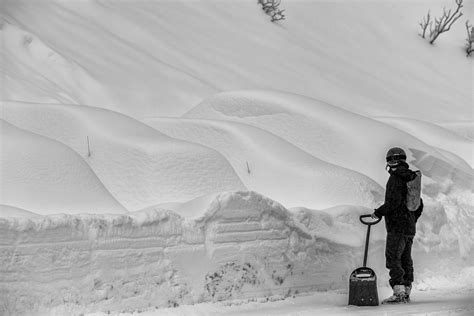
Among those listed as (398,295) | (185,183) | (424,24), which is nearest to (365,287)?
(398,295)

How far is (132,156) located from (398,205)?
331 cm

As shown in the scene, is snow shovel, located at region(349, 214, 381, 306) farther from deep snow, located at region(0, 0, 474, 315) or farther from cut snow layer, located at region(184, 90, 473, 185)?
cut snow layer, located at region(184, 90, 473, 185)

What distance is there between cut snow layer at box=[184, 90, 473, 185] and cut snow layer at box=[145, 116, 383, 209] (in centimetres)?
87

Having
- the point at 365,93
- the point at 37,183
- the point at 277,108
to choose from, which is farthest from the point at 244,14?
the point at 37,183

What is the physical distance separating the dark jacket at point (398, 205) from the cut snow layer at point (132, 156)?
247 centimetres

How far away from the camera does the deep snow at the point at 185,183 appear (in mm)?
6527

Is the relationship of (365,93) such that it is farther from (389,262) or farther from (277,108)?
(389,262)

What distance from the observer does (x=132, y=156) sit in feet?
30.2

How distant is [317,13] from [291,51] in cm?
397

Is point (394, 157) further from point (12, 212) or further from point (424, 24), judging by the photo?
point (424, 24)

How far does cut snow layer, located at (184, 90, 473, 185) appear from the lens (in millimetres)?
11484

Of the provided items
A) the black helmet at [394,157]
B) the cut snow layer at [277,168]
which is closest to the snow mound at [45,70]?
the cut snow layer at [277,168]

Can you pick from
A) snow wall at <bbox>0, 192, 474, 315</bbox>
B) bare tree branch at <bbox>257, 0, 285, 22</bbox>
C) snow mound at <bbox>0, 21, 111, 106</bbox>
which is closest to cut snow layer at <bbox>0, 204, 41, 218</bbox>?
snow wall at <bbox>0, 192, 474, 315</bbox>

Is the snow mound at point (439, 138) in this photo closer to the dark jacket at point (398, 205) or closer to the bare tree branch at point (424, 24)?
the dark jacket at point (398, 205)
